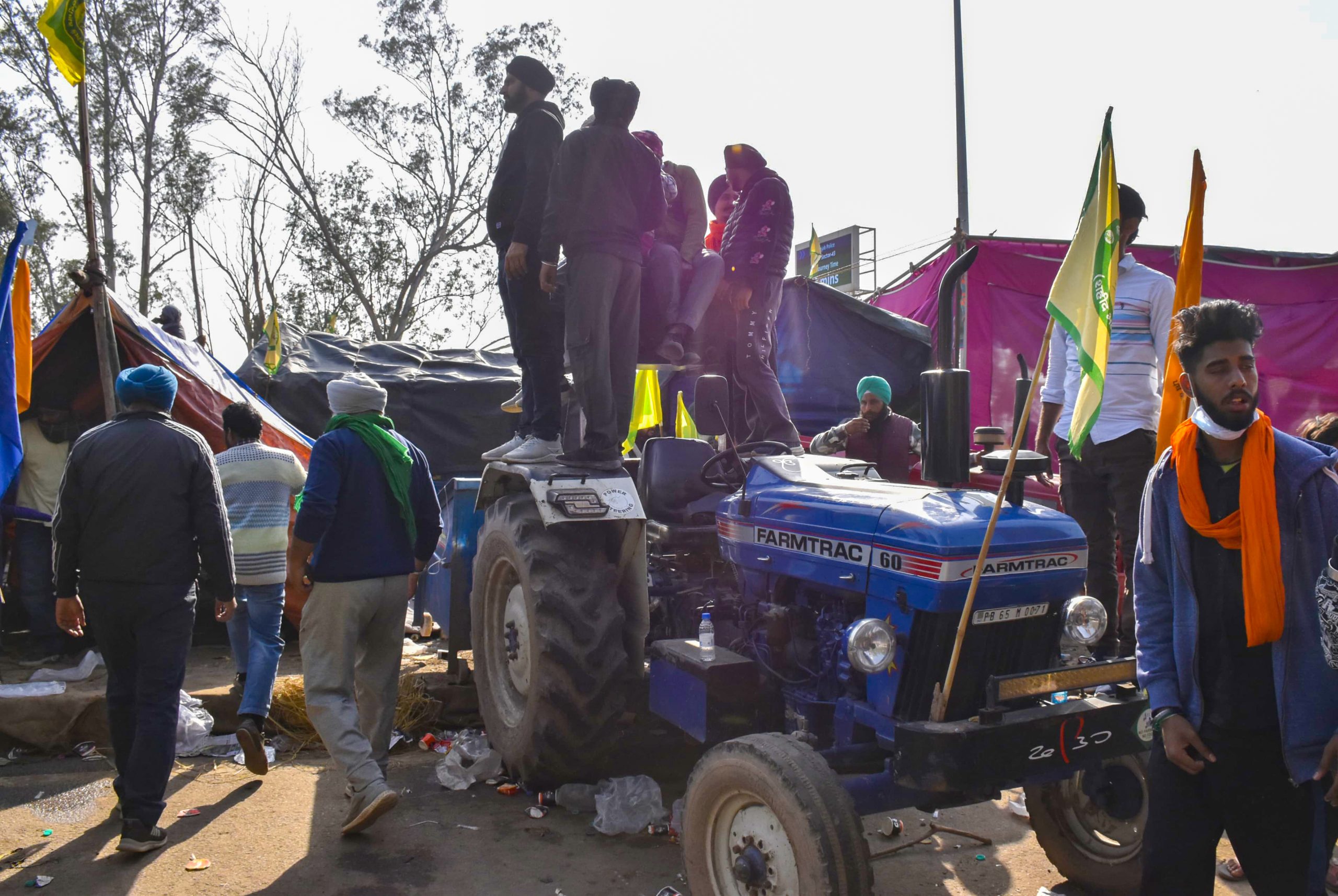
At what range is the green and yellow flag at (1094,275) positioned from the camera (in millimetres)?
3084

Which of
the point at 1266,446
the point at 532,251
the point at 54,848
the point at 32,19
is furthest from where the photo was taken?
the point at 32,19

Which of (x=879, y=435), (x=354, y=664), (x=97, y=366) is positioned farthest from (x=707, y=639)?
(x=97, y=366)

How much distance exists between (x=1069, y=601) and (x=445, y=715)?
3.47 meters

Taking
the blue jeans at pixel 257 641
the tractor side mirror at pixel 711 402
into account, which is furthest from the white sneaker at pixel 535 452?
the blue jeans at pixel 257 641

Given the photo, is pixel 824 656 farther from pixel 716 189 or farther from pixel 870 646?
pixel 716 189

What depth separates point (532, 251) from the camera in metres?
4.85

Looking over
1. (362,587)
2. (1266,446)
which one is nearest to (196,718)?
(362,587)

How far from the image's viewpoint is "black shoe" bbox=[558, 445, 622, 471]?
446 centimetres

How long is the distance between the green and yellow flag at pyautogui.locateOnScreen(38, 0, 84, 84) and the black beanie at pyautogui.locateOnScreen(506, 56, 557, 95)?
9.21 feet

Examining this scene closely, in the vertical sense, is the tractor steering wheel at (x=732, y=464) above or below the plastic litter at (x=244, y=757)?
above

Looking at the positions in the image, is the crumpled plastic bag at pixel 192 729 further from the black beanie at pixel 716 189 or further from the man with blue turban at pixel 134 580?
the black beanie at pixel 716 189

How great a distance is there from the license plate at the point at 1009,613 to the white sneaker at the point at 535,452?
224 cm

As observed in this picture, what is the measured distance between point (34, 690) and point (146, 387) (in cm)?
221

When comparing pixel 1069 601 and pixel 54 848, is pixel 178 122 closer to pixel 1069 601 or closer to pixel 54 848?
pixel 54 848
